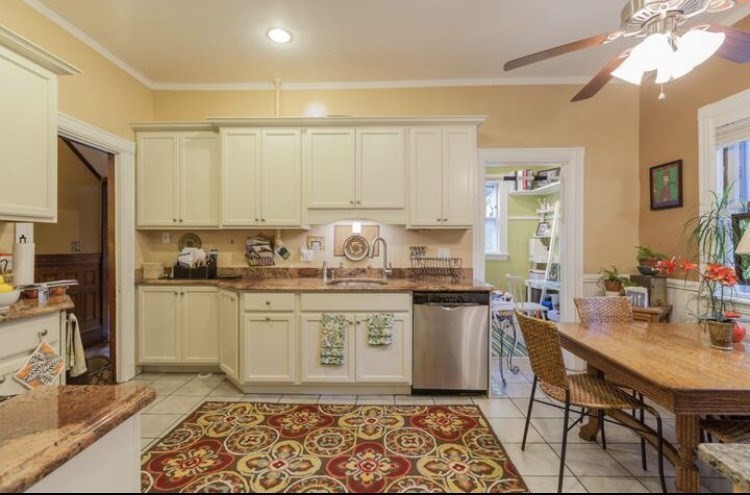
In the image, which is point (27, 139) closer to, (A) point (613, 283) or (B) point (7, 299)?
(B) point (7, 299)

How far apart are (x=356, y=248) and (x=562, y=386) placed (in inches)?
89.0

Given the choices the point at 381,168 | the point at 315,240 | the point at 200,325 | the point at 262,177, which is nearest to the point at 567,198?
the point at 381,168

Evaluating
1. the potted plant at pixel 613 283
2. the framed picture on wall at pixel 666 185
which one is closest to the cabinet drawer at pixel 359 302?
the potted plant at pixel 613 283

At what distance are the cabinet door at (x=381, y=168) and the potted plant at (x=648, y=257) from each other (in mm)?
2238

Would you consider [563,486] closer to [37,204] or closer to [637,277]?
[637,277]

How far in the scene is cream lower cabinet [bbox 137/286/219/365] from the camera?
11.0 ft

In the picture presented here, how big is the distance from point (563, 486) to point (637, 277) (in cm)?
220

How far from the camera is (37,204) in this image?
7.11ft

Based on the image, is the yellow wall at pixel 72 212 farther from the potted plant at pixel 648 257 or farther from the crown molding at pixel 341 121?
the potted plant at pixel 648 257

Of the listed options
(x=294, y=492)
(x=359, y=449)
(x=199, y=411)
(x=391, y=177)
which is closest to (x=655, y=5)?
(x=391, y=177)

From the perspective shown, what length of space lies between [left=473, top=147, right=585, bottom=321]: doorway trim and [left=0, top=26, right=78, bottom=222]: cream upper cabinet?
3.38 metres

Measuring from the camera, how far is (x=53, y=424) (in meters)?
0.72

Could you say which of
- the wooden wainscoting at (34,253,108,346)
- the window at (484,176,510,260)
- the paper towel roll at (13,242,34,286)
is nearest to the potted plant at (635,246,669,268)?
the window at (484,176,510,260)

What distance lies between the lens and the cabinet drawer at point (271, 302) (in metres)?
2.95
